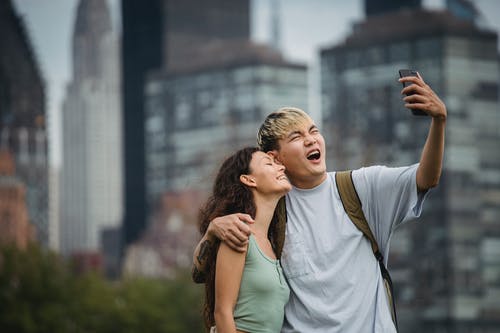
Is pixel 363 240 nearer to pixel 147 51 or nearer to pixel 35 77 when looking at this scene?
pixel 147 51

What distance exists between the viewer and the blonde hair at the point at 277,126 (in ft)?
25.9

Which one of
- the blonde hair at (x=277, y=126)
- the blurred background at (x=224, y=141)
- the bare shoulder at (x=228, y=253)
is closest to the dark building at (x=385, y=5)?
the blurred background at (x=224, y=141)

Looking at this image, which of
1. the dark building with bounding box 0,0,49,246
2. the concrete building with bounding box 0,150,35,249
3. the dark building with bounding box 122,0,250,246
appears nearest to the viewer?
the concrete building with bounding box 0,150,35,249

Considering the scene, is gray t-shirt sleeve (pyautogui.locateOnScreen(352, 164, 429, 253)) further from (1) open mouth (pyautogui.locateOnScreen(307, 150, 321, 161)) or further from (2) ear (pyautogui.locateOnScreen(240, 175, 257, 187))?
(2) ear (pyautogui.locateOnScreen(240, 175, 257, 187))

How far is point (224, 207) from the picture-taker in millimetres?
7984

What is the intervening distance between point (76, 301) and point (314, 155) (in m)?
49.9


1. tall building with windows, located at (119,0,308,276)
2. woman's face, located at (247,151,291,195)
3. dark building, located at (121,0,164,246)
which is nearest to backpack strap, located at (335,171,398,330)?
woman's face, located at (247,151,291,195)

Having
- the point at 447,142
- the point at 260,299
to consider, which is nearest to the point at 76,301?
the point at 447,142

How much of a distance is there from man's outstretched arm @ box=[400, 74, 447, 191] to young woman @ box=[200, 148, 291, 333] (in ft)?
2.63

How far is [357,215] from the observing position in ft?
25.5

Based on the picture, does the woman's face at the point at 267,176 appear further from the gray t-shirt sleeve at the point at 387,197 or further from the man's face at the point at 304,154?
the gray t-shirt sleeve at the point at 387,197

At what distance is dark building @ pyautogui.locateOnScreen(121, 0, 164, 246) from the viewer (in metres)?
130

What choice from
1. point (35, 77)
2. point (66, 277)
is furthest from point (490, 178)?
point (35, 77)

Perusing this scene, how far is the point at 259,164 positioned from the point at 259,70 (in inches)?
4137
